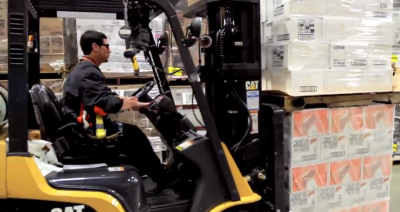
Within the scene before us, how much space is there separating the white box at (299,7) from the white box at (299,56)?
0.85ft

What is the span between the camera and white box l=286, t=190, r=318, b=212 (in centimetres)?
344

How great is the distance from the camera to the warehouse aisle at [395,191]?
489cm

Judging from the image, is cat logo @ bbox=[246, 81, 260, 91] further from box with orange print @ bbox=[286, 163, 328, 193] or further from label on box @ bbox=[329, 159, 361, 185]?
label on box @ bbox=[329, 159, 361, 185]

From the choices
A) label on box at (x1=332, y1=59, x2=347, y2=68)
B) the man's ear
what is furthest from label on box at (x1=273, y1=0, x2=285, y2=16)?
the man's ear

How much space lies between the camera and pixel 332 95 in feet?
11.6

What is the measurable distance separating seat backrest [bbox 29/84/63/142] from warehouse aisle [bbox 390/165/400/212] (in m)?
3.93

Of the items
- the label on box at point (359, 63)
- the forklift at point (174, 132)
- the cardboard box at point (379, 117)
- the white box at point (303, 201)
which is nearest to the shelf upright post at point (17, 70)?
the forklift at point (174, 132)

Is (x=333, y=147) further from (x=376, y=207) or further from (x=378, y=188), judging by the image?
(x=376, y=207)

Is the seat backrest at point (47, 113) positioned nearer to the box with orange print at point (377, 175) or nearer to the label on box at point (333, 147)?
the label on box at point (333, 147)

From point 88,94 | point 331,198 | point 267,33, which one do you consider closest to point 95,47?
point 88,94

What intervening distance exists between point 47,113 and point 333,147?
238 centimetres

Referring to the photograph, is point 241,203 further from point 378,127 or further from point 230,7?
point 378,127

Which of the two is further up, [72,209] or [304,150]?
[304,150]

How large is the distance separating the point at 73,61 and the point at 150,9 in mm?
2657
